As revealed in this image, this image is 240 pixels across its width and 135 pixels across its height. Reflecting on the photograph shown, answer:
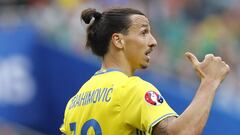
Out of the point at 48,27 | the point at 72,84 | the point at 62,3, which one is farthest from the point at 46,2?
the point at 72,84

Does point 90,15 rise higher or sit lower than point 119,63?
higher

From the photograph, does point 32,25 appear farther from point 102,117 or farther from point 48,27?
point 102,117

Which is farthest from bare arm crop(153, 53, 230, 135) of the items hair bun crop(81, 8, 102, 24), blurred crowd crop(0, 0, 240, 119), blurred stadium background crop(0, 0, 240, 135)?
blurred crowd crop(0, 0, 240, 119)

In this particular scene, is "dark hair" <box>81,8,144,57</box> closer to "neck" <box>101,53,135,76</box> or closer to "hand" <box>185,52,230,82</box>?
"neck" <box>101,53,135,76</box>

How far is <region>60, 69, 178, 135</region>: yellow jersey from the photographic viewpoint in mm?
4422

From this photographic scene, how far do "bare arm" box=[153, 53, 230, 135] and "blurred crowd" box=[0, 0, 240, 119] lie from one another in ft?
16.4

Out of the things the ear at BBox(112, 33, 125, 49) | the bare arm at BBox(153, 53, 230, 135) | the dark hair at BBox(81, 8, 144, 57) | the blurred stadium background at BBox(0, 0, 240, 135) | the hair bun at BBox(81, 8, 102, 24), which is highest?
the blurred stadium background at BBox(0, 0, 240, 135)

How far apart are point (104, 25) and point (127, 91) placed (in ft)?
1.87

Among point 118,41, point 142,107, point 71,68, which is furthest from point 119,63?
point 71,68

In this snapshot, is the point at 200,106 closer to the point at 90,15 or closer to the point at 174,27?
the point at 90,15

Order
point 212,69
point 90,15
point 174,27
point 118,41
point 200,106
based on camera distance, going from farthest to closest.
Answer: point 174,27 → point 90,15 → point 118,41 → point 212,69 → point 200,106

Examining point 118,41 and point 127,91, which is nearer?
point 127,91

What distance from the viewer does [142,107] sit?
443 cm

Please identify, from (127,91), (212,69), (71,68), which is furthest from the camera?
(71,68)
